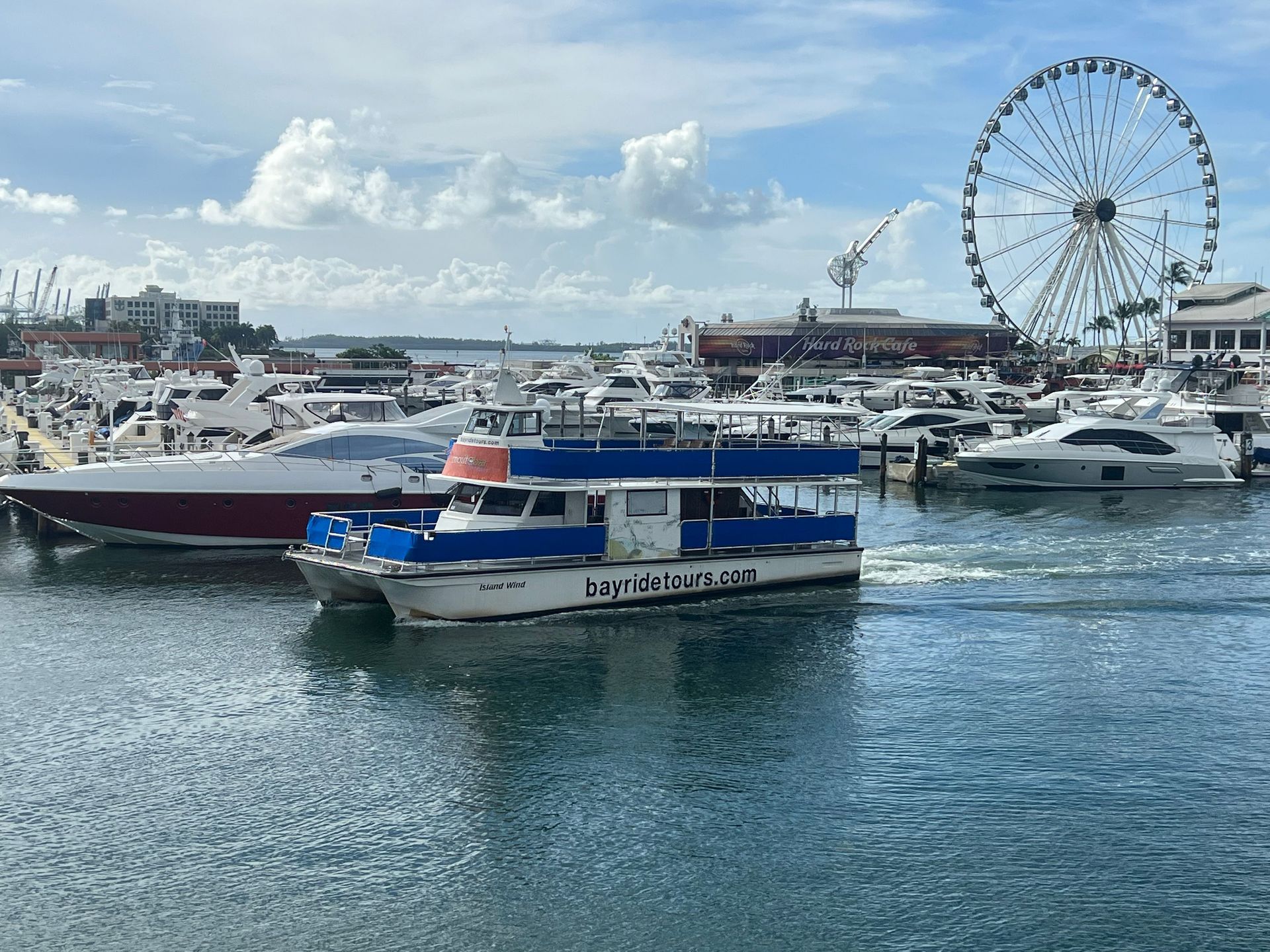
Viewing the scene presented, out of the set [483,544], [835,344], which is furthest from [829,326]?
[483,544]

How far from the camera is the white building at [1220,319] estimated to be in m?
116

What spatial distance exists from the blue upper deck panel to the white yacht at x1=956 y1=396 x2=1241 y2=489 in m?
22.3

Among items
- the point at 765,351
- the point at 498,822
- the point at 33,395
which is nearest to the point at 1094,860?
the point at 498,822

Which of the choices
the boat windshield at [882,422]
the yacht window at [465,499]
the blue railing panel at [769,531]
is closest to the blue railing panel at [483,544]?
the yacht window at [465,499]

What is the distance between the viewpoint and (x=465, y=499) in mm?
26875

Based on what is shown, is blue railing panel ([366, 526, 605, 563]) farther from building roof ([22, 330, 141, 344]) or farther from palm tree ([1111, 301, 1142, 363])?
building roof ([22, 330, 141, 344])

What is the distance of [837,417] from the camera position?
29.6 m

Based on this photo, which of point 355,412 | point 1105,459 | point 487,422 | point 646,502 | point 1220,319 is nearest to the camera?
point 646,502

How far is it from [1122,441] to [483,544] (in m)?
34.4

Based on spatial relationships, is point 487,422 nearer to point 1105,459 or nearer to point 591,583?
point 591,583

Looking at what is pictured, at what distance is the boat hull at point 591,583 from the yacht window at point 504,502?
146 cm

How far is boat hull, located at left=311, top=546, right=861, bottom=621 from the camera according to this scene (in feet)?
80.6

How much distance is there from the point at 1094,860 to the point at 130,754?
1390 cm

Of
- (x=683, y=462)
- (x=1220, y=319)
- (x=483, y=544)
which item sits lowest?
(x=483, y=544)
